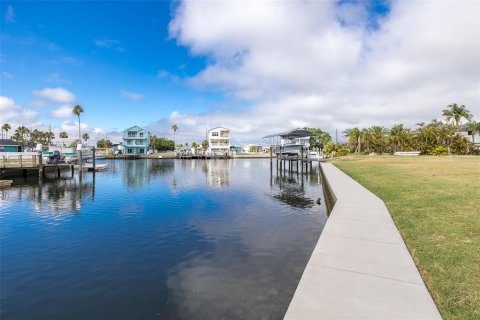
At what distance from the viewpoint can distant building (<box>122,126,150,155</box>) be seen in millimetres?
105812

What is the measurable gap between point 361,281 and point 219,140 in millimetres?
105623

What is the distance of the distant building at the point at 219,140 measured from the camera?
110 m

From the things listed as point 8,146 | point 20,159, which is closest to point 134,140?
point 8,146

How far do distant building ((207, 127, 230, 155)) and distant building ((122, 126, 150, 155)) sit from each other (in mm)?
26585

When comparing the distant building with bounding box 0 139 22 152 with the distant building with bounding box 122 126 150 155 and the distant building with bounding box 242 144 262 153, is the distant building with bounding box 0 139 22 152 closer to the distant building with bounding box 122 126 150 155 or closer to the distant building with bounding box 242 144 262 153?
the distant building with bounding box 122 126 150 155

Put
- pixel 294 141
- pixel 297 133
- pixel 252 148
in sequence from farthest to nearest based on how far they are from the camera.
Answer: pixel 252 148 → pixel 294 141 → pixel 297 133

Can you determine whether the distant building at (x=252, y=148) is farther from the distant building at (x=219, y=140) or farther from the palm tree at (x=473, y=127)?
the palm tree at (x=473, y=127)

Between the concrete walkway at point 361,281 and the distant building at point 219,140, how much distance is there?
101749mm

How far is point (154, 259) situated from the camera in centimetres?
970

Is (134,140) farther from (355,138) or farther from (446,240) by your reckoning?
(446,240)

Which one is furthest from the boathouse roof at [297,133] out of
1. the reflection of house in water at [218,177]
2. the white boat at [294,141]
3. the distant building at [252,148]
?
the distant building at [252,148]

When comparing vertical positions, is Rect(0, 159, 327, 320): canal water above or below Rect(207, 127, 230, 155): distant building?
below

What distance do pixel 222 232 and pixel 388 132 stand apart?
96.0 metres

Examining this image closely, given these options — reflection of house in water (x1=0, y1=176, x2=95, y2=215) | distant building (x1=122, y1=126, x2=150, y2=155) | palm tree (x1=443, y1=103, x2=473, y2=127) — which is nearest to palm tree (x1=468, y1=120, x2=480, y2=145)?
palm tree (x1=443, y1=103, x2=473, y2=127)
